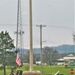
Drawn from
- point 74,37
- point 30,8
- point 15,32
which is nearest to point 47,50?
point 74,37

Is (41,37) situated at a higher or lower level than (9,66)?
higher

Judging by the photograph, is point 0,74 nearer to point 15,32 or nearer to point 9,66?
point 9,66

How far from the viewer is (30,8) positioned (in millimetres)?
12344

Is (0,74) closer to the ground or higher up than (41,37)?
closer to the ground

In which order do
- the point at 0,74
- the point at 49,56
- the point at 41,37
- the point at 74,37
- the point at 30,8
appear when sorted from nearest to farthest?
the point at 30,8, the point at 0,74, the point at 41,37, the point at 74,37, the point at 49,56

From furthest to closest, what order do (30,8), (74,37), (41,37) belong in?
(74,37) < (41,37) < (30,8)

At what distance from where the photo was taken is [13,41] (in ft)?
184

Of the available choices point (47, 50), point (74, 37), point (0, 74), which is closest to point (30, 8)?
point (0, 74)

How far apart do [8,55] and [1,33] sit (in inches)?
142

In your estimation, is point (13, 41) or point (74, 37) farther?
point (74, 37)

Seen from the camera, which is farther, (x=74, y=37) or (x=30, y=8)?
(x=74, y=37)

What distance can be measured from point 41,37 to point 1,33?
7.22m

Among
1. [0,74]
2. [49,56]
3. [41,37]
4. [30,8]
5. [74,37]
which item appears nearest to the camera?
[30,8]

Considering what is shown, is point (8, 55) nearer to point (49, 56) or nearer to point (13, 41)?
point (13, 41)
